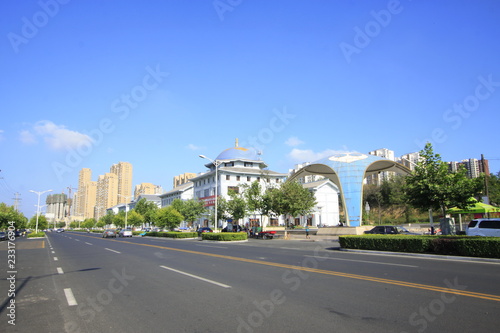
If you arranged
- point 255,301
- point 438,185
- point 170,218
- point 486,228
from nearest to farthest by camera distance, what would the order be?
point 255,301
point 486,228
point 438,185
point 170,218

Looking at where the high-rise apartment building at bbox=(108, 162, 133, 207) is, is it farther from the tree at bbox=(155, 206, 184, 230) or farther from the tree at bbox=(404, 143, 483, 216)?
the tree at bbox=(404, 143, 483, 216)

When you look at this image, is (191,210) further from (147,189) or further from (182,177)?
(147,189)

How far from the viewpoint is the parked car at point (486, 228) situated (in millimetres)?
20834

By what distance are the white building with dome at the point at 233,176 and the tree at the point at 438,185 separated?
42.8 metres

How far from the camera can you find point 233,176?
70.3m

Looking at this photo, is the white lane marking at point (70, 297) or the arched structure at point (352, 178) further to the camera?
the arched structure at point (352, 178)

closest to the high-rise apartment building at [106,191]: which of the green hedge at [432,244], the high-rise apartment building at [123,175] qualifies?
the high-rise apartment building at [123,175]

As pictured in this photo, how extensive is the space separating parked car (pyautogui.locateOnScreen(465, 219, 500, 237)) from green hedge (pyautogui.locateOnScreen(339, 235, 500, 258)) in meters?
4.93

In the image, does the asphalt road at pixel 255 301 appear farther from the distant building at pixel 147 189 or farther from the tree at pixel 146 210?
the distant building at pixel 147 189

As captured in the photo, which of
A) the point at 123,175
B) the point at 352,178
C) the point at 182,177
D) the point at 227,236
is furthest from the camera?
the point at 123,175

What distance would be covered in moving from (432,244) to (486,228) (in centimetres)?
652

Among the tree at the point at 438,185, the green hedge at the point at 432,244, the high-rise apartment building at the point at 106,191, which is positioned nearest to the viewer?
the green hedge at the point at 432,244

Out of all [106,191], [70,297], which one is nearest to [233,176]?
[70,297]

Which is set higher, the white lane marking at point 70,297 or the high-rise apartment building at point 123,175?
the high-rise apartment building at point 123,175
